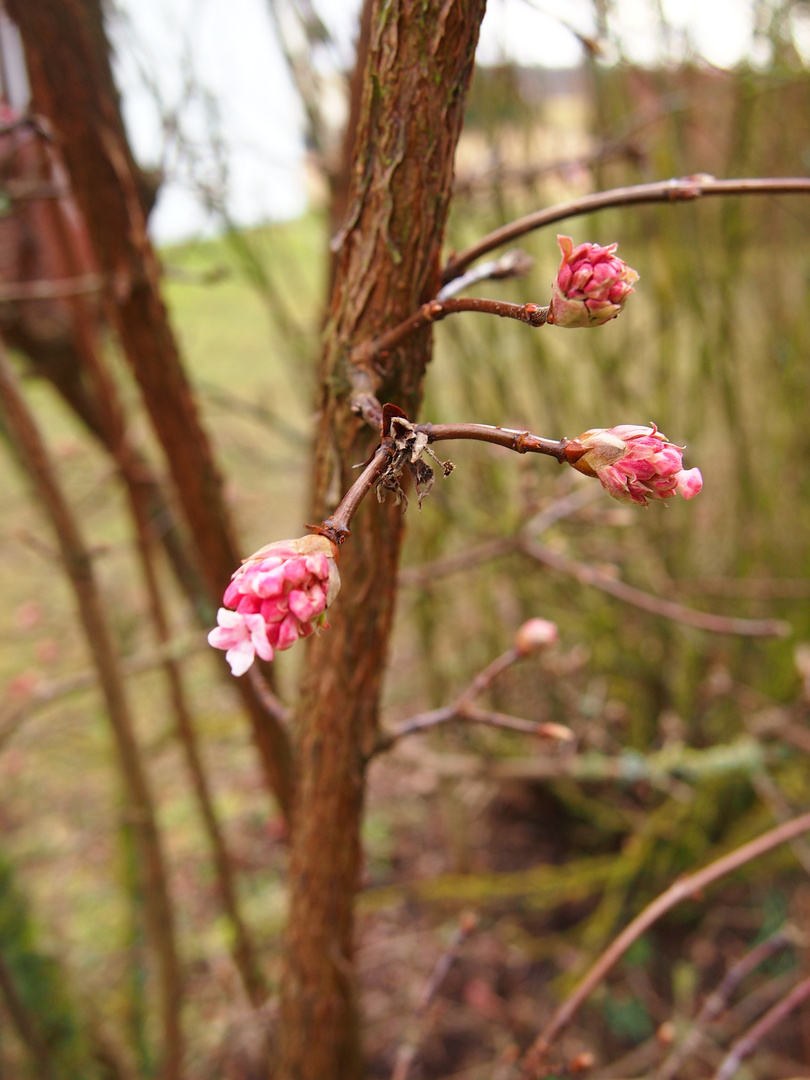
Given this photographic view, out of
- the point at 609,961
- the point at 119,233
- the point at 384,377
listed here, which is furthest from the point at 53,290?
the point at 609,961

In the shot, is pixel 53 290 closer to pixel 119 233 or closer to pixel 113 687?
pixel 119 233

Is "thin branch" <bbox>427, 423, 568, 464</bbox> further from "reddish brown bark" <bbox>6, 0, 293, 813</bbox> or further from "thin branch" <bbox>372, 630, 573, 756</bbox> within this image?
"reddish brown bark" <bbox>6, 0, 293, 813</bbox>

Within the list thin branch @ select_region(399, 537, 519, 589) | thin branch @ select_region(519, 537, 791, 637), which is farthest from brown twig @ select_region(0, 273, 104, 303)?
thin branch @ select_region(519, 537, 791, 637)

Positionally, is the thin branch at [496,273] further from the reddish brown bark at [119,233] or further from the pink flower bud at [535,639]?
the reddish brown bark at [119,233]

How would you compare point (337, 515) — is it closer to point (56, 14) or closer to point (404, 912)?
point (56, 14)

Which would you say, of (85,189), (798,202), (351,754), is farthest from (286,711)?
(798,202)
